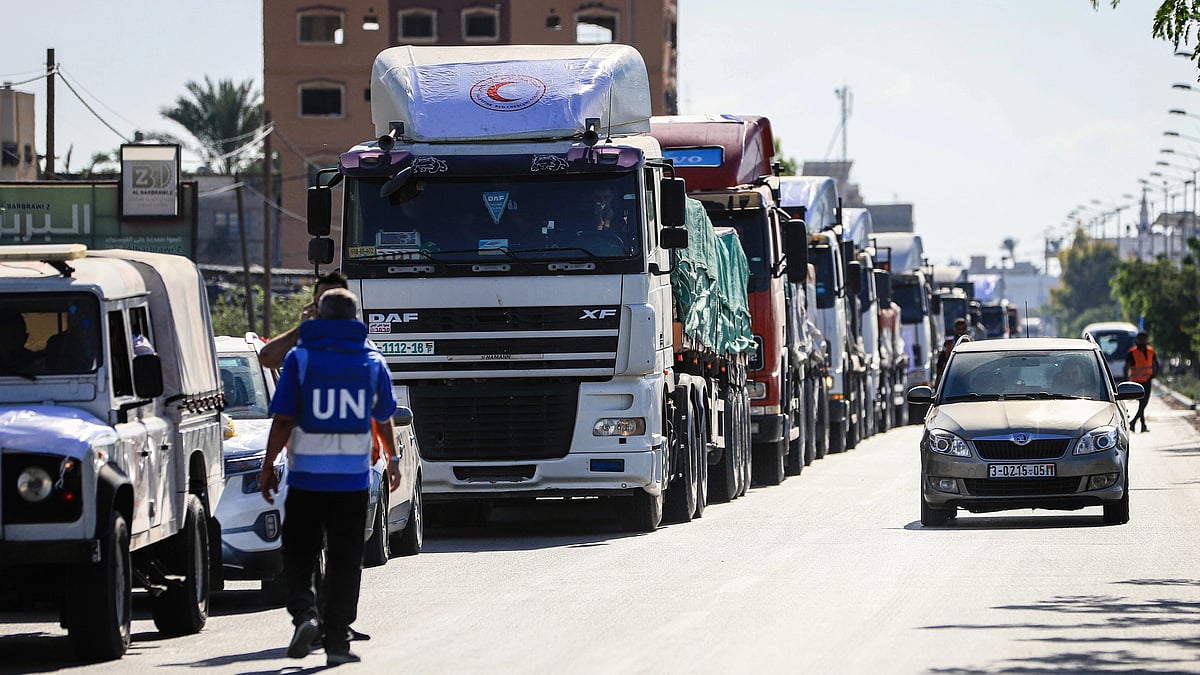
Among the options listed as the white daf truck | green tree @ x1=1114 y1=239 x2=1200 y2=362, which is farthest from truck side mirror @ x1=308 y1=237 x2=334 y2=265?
green tree @ x1=1114 y1=239 x2=1200 y2=362

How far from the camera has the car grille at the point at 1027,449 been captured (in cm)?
1823

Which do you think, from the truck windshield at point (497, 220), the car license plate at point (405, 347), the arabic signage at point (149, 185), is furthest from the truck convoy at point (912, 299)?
the car license plate at point (405, 347)

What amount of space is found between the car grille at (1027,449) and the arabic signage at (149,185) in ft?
132

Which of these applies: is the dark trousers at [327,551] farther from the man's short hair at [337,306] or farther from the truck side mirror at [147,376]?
the truck side mirror at [147,376]

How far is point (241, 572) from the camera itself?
1321cm

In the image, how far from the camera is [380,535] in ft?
50.9

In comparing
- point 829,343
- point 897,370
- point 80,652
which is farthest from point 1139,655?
point 897,370

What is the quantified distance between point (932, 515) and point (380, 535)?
565 cm

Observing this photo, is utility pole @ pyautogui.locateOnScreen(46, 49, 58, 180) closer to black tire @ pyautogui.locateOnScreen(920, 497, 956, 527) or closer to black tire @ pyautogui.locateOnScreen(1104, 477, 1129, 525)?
black tire @ pyautogui.locateOnScreen(920, 497, 956, 527)

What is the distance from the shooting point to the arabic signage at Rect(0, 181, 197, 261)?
54625mm

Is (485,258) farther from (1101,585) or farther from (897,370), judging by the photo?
(897,370)

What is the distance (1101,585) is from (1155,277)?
77169 mm

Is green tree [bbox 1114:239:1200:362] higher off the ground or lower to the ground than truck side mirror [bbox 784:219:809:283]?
lower

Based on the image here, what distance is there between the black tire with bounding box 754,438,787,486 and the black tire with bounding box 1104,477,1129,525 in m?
8.69
